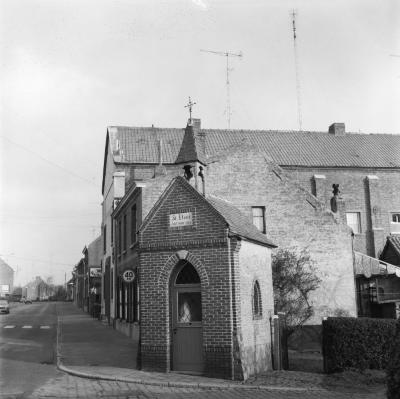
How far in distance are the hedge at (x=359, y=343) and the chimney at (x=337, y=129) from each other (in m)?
30.3

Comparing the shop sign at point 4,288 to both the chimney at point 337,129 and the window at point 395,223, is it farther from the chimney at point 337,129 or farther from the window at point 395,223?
the window at point 395,223

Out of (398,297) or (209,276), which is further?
(398,297)

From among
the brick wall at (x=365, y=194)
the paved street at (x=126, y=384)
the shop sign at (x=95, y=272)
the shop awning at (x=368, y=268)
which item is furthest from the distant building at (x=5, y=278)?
the paved street at (x=126, y=384)

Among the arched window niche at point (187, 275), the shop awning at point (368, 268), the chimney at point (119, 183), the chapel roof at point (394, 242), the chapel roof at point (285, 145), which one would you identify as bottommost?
the arched window niche at point (187, 275)

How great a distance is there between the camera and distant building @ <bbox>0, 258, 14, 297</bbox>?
118 meters

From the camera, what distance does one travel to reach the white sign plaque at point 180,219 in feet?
44.3

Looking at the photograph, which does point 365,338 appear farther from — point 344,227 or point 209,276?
point 344,227

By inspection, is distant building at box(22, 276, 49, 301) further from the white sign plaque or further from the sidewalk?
the white sign plaque

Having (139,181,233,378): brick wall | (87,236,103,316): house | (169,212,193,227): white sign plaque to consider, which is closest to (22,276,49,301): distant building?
(87,236,103,316): house

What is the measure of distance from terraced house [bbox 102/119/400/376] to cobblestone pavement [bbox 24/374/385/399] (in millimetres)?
2630

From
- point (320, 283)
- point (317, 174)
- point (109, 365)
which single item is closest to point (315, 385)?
point (109, 365)

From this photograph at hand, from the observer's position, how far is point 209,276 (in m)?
13.0

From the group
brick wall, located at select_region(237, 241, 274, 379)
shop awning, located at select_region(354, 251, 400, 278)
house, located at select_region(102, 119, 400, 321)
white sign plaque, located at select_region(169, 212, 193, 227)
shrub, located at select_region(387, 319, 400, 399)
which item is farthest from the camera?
shop awning, located at select_region(354, 251, 400, 278)

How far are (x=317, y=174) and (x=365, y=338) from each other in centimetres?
2514
